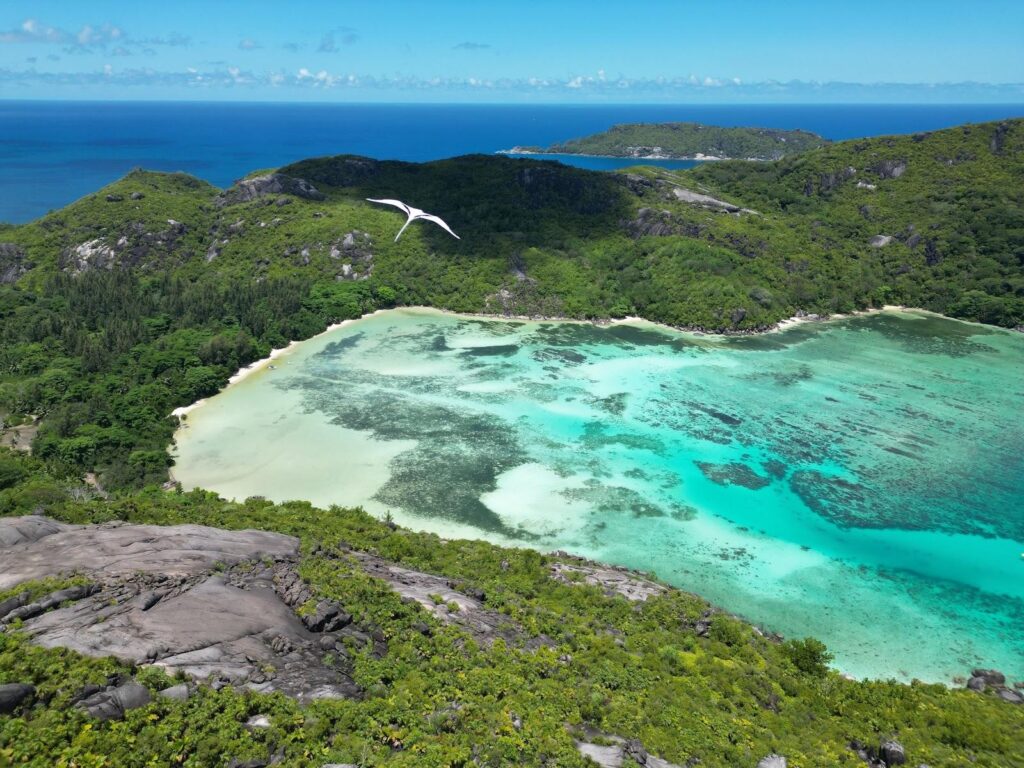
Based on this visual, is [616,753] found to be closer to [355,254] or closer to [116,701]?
[116,701]

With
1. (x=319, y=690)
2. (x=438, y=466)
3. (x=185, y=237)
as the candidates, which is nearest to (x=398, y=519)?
(x=438, y=466)

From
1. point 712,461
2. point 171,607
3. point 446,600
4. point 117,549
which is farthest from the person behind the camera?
point 712,461

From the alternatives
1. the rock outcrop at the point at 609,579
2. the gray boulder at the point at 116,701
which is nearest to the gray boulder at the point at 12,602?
the gray boulder at the point at 116,701

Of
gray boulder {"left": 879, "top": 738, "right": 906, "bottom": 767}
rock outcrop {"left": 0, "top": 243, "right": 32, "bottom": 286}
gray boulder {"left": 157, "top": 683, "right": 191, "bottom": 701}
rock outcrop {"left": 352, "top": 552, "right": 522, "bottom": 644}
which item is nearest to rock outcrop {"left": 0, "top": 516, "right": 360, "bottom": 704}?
gray boulder {"left": 157, "top": 683, "right": 191, "bottom": 701}

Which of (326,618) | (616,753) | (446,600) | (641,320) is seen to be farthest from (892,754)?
(641,320)

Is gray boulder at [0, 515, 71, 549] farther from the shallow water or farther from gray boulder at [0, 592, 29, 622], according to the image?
the shallow water

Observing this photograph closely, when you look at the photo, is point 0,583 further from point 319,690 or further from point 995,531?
point 995,531
